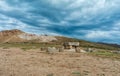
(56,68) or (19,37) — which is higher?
(19,37)

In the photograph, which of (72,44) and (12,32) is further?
(12,32)

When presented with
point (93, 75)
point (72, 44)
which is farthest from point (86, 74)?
point (72, 44)

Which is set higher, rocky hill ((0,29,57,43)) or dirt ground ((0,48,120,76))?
rocky hill ((0,29,57,43))

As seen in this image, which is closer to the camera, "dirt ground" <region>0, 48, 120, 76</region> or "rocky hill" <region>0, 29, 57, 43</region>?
"dirt ground" <region>0, 48, 120, 76</region>

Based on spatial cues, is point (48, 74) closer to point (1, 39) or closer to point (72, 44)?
point (72, 44)

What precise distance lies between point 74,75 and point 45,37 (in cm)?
17119

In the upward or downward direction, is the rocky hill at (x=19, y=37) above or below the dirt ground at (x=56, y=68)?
above

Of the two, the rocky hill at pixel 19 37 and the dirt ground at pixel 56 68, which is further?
the rocky hill at pixel 19 37

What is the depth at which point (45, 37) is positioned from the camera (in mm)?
189375

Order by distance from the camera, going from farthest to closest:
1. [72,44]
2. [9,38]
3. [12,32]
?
1. [12,32]
2. [9,38]
3. [72,44]

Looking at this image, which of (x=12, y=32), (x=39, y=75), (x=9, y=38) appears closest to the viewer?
(x=39, y=75)

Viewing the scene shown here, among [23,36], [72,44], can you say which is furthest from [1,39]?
[72,44]

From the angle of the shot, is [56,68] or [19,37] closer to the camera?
[56,68]

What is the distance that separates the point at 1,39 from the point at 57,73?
158 m
